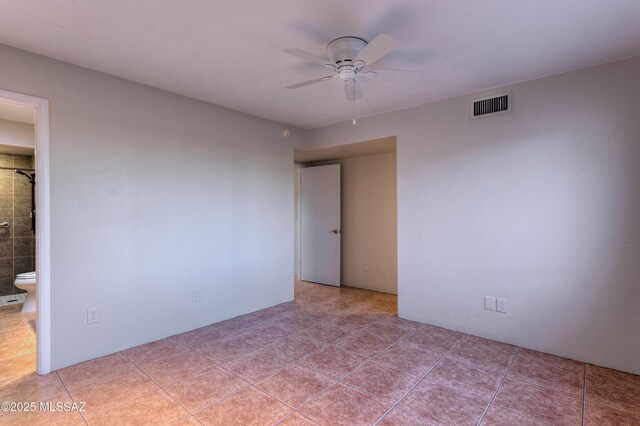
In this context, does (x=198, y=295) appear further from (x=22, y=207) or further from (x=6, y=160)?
(x=6, y=160)

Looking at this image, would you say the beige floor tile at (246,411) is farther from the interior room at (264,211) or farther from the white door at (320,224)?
the white door at (320,224)

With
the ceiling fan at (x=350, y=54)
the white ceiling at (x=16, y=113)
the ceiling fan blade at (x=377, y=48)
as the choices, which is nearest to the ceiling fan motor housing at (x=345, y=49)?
the ceiling fan at (x=350, y=54)

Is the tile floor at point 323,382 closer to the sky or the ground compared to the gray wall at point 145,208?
closer to the ground

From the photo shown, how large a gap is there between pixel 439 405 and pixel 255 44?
2.69m

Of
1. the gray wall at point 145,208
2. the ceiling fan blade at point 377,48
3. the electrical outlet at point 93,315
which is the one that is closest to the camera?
the ceiling fan blade at point 377,48

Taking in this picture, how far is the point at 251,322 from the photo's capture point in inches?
137

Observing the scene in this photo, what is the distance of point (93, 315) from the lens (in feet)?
8.54

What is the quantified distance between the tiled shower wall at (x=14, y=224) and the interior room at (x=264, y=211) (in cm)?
70

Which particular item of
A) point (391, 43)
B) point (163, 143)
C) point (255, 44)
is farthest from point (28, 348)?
point (391, 43)

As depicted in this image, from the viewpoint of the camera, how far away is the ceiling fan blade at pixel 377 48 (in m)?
1.75

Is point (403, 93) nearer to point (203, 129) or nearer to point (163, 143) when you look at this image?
point (203, 129)

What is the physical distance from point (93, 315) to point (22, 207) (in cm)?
326

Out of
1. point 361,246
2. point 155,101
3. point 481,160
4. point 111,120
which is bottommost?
point 361,246

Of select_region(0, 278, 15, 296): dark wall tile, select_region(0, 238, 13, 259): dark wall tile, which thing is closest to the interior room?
select_region(0, 278, 15, 296): dark wall tile
